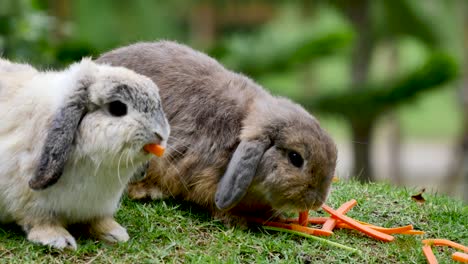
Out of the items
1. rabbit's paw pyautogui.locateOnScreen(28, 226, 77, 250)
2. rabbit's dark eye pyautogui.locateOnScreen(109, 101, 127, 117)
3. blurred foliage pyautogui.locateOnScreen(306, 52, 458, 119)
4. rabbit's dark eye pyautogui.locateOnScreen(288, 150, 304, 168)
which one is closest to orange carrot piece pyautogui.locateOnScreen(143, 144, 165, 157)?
rabbit's dark eye pyautogui.locateOnScreen(109, 101, 127, 117)

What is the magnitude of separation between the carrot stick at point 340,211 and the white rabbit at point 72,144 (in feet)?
4.93

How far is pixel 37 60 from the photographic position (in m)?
9.77

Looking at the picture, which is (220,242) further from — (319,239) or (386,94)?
(386,94)

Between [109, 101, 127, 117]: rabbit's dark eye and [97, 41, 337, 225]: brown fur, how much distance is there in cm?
112

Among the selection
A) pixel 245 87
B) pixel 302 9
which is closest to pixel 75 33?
pixel 302 9

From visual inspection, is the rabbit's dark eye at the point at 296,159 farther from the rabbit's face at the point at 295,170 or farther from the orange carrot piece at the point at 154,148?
the orange carrot piece at the point at 154,148

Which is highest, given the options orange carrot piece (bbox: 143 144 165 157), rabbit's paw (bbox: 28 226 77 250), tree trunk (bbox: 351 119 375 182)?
orange carrot piece (bbox: 143 144 165 157)

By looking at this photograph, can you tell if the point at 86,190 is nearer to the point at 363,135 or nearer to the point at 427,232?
the point at 427,232

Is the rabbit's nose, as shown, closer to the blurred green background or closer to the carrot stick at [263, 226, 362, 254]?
the carrot stick at [263, 226, 362, 254]

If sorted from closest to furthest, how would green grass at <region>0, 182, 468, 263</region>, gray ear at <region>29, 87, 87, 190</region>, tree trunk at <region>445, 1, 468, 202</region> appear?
gray ear at <region>29, 87, 87, 190</region> → green grass at <region>0, 182, 468, 263</region> → tree trunk at <region>445, 1, 468, 202</region>

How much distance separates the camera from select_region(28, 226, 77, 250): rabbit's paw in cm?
424

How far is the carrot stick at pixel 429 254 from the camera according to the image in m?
4.70

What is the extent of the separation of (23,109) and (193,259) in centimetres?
133

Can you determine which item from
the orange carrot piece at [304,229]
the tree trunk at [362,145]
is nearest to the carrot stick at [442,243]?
the orange carrot piece at [304,229]
